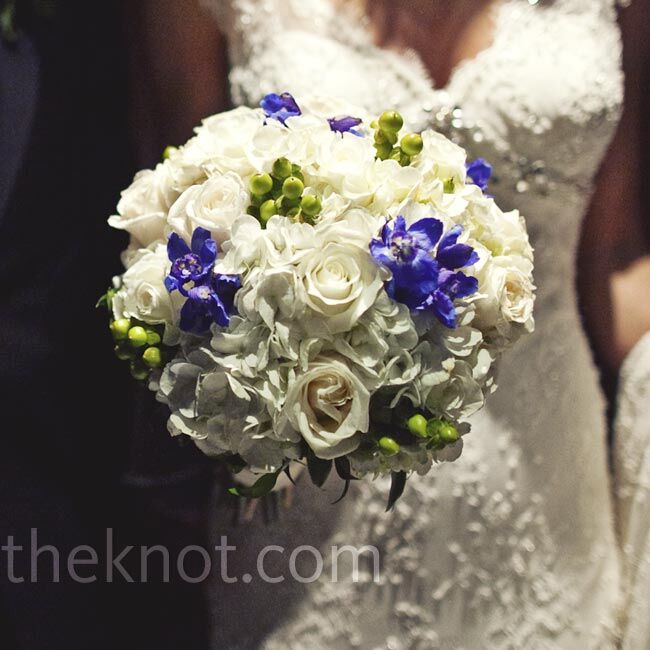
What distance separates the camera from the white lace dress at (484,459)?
0.96m

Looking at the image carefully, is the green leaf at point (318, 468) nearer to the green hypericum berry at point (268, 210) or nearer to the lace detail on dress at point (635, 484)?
the green hypericum berry at point (268, 210)

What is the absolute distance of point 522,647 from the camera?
40.1 inches

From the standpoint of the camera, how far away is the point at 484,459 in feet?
3.23

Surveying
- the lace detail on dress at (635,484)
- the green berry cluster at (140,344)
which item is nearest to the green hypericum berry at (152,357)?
the green berry cluster at (140,344)

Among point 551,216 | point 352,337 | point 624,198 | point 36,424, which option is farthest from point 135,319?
point 624,198

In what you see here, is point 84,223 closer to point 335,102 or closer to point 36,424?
point 36,424

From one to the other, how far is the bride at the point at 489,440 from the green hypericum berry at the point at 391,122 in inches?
12.7

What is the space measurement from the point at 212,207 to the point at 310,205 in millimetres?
83

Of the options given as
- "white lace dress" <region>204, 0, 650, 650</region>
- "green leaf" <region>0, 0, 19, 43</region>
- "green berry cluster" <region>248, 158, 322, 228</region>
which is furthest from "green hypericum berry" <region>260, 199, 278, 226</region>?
"green leaf" <region>0, 0, 19, 43</region>

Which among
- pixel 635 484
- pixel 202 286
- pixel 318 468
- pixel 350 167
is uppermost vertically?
pixel 350 167

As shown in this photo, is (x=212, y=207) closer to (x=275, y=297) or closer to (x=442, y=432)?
(x=275, y=297)

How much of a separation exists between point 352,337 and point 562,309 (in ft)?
1.91

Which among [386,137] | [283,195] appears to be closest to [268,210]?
[283,195]

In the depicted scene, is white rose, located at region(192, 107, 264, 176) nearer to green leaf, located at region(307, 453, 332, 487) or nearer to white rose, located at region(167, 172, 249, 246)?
white rose, located at region(167, 172, 249, 246)
